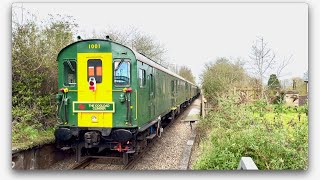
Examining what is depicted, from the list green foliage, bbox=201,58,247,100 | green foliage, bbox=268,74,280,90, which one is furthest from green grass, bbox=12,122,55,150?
green foliage, bbox=268,74,280,90

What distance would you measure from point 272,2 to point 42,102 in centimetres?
503

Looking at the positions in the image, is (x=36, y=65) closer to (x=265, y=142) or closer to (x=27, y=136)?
(x=27, y=136)

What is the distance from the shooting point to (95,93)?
21.8 feet

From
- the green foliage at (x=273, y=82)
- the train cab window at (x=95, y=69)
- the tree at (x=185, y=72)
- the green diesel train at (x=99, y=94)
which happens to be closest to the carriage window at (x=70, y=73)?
the green diesel train at (x=99, y=94)

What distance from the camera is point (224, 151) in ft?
20.8

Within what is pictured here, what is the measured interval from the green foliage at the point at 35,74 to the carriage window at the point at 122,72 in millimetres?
1589

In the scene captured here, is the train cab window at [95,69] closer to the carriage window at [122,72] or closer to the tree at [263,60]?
the carriage window at [122,72]

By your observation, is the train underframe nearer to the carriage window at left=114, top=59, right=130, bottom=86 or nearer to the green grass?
the green grass

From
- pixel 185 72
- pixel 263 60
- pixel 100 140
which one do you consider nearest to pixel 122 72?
pixel 100 140

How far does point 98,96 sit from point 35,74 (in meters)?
2.00

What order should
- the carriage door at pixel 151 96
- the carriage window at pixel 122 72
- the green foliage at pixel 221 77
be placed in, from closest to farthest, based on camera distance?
the carriage window at pixel 122 72 → the green foliage at pixel 221 77 → the carriage door at pixel 151 96

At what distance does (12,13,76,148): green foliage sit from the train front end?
0.94 metres

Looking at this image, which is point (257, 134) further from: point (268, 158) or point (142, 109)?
point (142, 109)

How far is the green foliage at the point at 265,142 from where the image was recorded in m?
6.17
